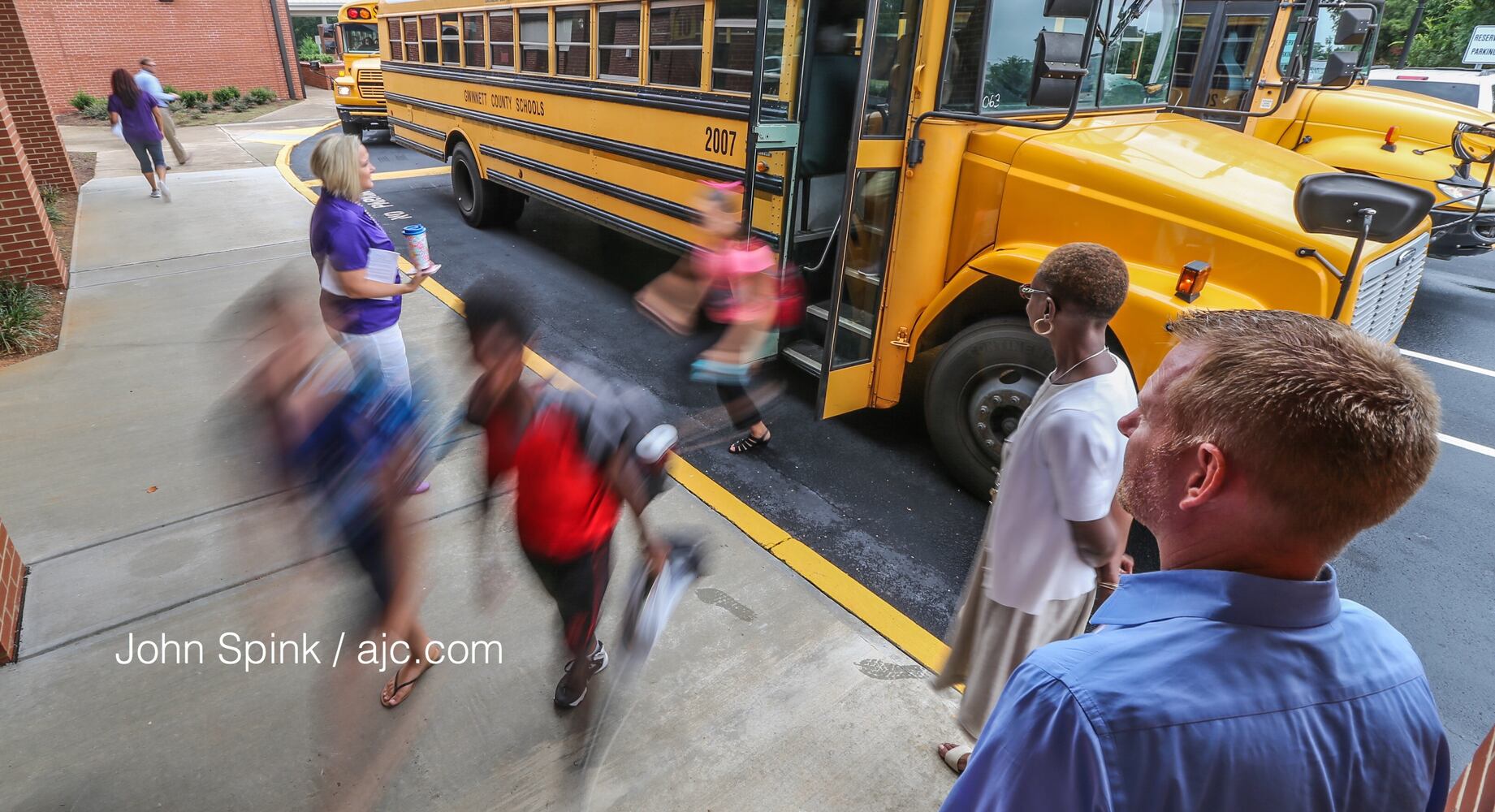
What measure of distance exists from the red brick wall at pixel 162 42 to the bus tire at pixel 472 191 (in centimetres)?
1650

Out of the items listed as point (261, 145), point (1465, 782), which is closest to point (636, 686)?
point (1465, 782)

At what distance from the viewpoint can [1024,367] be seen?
347 centimetres

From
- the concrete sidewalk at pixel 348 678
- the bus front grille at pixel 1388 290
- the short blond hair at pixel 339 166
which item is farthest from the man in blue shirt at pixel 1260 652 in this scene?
the short blond hair at pixel 339 166

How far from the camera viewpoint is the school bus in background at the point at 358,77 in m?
14.1

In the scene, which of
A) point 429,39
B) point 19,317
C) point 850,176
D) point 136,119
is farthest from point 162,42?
point 850,176

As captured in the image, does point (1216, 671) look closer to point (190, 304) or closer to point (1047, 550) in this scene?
point (1047, 550)

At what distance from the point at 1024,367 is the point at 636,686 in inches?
85.5

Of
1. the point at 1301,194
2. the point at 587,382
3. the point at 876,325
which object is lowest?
the point at 876,325

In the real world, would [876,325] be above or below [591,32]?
below

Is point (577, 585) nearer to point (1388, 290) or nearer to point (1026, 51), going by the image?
point (1026, 51)

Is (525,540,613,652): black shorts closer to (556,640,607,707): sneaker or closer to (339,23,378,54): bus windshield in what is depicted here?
(556,640,607,707): sneaker

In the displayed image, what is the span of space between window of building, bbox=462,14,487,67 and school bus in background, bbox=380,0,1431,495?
126 inches

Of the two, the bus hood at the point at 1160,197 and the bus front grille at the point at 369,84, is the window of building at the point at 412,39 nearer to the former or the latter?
the bus front grille at the point at 369,84

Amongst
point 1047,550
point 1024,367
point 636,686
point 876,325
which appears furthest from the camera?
point 876,325
